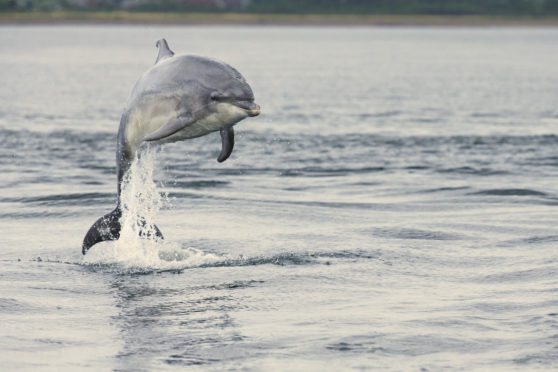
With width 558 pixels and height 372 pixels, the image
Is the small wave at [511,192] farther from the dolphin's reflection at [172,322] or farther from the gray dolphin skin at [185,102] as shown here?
the gray dolphin skin at [185,102]

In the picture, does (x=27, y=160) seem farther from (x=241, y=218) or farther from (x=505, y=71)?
(x=505, y=71)

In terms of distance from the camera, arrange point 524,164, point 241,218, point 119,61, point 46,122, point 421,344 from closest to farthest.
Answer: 1. point 421,344
2. point 241,218
3. point 524,164
4. point 46,122
5. point 119,61

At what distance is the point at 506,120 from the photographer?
111 ft

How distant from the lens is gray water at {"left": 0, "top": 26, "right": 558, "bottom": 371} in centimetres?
970

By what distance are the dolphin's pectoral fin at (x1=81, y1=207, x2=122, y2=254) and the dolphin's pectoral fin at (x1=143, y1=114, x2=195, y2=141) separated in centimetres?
249

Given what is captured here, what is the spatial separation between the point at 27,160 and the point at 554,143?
12.8m

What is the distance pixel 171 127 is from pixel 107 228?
9.02 feet

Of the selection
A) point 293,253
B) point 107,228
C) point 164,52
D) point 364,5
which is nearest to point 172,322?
point 107,228

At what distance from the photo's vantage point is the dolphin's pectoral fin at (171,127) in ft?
33.5

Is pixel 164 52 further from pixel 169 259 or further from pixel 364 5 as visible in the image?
pixel 364 5

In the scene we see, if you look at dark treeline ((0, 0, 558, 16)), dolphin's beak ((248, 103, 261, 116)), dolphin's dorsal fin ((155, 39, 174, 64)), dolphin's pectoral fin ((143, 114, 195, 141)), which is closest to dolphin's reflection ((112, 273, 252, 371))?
dolphin's pectoral fin ((143, 114, 195, 141))

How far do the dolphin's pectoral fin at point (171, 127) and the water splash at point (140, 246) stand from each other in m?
2.10

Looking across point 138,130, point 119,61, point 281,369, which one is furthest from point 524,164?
point 119,61

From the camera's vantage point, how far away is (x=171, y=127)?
10297mm
